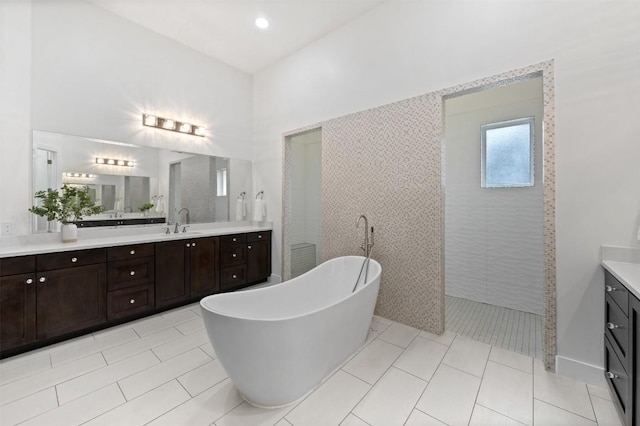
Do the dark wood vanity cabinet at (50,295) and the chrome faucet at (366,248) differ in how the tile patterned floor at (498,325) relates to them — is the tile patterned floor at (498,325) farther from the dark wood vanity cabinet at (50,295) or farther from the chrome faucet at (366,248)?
the dark wood vanity cabinet at (50,295)

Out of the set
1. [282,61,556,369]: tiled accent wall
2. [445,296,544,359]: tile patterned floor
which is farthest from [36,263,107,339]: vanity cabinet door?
[445,296,544,359]: tile patterned floor

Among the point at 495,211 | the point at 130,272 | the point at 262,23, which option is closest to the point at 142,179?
the point at 130,272

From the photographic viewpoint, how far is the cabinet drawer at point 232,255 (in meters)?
3.44

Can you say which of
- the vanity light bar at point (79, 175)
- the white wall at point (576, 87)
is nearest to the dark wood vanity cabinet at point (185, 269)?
the vanity light bar at point (79, 175)

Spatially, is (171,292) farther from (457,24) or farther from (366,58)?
(457,24)

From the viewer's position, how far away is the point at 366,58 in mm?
2918

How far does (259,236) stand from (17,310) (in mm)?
2410

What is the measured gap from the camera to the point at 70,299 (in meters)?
2.28

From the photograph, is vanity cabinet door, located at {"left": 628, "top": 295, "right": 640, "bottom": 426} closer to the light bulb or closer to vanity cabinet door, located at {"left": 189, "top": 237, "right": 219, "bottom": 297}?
vanity cabinet door, located at {"left": 189, "top": 237, "right": 219, "bottom": 297}

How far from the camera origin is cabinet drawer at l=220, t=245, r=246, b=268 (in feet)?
11.3

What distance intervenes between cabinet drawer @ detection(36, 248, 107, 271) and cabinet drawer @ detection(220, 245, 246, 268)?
4.09 ft

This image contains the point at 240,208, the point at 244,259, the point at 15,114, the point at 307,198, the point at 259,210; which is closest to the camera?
the point at 15,114

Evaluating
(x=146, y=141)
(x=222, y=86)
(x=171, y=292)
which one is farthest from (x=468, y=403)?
(x=222, y=86)

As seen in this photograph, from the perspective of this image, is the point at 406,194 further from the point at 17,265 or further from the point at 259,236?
the point at 17,265
